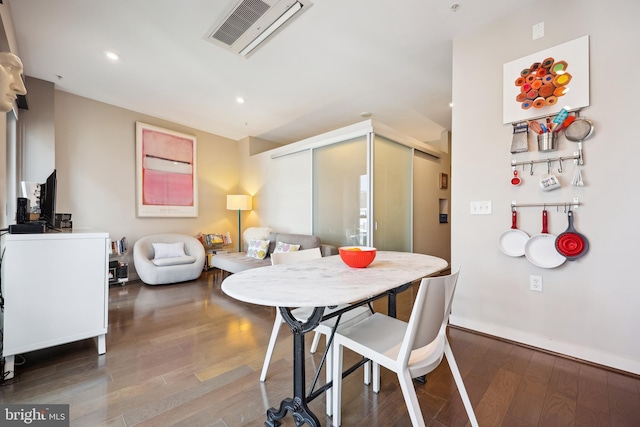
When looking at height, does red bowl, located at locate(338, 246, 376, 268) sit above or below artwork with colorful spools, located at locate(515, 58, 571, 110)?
below

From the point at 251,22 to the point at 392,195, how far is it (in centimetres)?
269

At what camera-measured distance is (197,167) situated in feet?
15.9

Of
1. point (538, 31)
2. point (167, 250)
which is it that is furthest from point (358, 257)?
point (167, 250)

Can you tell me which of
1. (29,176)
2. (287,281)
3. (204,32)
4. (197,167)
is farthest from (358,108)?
(29,176)

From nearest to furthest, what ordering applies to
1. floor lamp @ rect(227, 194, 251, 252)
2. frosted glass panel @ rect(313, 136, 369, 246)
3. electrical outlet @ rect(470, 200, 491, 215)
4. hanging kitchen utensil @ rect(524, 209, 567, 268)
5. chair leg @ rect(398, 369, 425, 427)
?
chair leg @ rect(398, 369, 425, 427), hanging kitchen utensil @ rect(524, 209, 567, 268), electrical outlet @ rect(470, 200, 491, 215), frosted glass panel @ rect(313, 136, 369, 246), floor lamp @ rect(227, 194, 251, 252)

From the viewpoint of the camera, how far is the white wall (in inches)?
66.9

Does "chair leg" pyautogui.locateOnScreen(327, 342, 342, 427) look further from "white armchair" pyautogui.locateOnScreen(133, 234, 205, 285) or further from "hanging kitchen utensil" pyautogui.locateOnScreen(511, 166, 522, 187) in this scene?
"white armchair" pyautogui.locateOnScreen(133, 234, 205, 285)

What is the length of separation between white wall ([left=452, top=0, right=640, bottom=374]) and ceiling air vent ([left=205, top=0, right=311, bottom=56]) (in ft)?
5.24

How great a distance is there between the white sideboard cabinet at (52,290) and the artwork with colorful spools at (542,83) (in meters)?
3.40

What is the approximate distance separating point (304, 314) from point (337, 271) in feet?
1.00

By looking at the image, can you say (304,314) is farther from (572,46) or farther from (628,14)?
(628,14)

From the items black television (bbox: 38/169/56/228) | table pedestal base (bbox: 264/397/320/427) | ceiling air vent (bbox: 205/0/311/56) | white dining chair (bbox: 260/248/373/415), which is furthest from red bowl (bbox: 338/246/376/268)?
black television (bbox: 38/169/56/228)

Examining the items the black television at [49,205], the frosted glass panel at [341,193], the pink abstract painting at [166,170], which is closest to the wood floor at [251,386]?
the black television at [49,205]

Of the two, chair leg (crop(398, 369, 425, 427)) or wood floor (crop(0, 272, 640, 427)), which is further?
wood floor (crop(0, 272, 640, 427))
